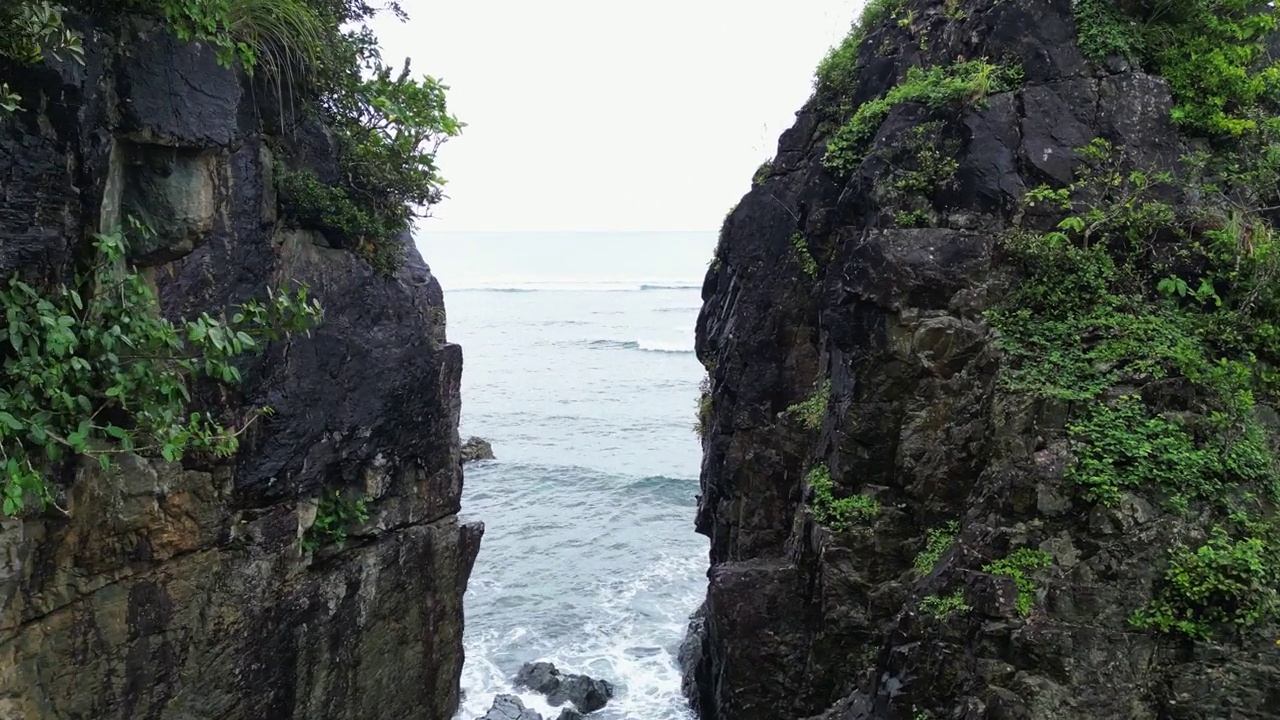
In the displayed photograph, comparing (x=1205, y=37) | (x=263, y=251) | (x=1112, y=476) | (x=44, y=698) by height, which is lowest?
(x=44, y=698)

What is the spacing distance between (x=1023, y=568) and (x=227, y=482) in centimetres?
803

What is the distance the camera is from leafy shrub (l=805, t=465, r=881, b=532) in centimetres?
947

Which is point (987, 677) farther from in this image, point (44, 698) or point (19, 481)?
point (44, 698)

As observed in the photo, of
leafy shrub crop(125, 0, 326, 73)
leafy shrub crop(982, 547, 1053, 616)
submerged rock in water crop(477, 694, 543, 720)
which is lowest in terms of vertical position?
submerged rock in water crop(477, 694, 543, 720)

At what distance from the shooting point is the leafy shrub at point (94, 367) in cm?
601

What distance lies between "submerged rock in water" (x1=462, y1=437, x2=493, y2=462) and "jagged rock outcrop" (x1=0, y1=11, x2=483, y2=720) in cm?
1845

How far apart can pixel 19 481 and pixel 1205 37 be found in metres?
13.0

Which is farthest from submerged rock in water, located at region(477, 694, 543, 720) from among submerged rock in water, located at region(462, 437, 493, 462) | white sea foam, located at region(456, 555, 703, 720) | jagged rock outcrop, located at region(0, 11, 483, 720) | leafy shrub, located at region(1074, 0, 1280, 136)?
submerged rock in water, located at region(462, 437, 493, 462)

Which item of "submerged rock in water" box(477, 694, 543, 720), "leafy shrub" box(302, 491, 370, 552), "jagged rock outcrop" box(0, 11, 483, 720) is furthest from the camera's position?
"submerged rock in water" box(477, 694, 543, 720)

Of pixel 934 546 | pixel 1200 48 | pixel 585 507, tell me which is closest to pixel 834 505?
pixel 934 546

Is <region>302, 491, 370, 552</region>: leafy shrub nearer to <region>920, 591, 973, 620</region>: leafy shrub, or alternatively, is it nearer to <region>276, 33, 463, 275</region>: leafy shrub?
<region>276, 33, 463, 275</region>: leafy shrub

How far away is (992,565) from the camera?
7414 millimetres

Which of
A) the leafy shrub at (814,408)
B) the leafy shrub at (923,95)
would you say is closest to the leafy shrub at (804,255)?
the leafy shrub at (923,95)

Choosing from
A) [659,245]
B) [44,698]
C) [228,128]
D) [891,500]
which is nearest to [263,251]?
[228,128]
